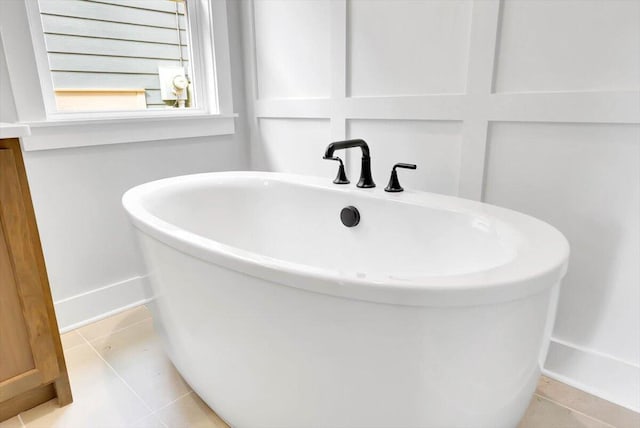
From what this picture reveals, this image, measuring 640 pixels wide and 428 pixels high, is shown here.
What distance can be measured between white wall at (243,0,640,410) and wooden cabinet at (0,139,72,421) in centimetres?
129

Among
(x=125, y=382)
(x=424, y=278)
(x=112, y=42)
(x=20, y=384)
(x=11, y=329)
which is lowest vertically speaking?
(x=125, y=382)

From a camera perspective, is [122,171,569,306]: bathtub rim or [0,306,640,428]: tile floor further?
[0,306,640,428]: tile floor

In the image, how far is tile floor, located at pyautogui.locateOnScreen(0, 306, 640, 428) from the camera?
1277mm

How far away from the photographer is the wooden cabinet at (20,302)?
3.84 ft

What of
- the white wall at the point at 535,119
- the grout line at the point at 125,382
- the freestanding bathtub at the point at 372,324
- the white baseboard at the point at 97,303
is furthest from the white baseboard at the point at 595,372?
the white baseboard at the point at 97,303

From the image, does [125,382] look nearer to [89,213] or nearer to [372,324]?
[89,213]

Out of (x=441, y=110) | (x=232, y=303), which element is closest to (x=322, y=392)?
(x=232, y=303)

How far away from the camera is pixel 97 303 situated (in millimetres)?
1911

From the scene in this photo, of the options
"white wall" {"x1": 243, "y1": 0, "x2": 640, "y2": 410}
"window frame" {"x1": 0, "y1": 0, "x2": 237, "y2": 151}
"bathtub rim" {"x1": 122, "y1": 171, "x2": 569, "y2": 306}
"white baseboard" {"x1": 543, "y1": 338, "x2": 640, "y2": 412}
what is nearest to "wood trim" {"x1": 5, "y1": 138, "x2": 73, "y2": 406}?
"bathtub rim" {"x1": 122, "y1": 171, "x2": 569, "y2": 306}

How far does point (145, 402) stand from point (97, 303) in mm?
737

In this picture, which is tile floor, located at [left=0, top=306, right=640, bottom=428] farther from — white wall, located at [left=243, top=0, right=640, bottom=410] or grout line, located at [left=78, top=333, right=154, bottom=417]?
white wall, located at [left=243, top=0, right=640, bottom=410]

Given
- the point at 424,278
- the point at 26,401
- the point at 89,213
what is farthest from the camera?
the point at 89,213

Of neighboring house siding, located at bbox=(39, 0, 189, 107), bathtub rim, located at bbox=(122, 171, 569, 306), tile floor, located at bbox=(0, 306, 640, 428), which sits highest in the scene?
neighboring house siding, located at bbox=(39, 0, 189, 107)

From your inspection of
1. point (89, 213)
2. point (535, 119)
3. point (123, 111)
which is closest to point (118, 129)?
point (123, 111)
